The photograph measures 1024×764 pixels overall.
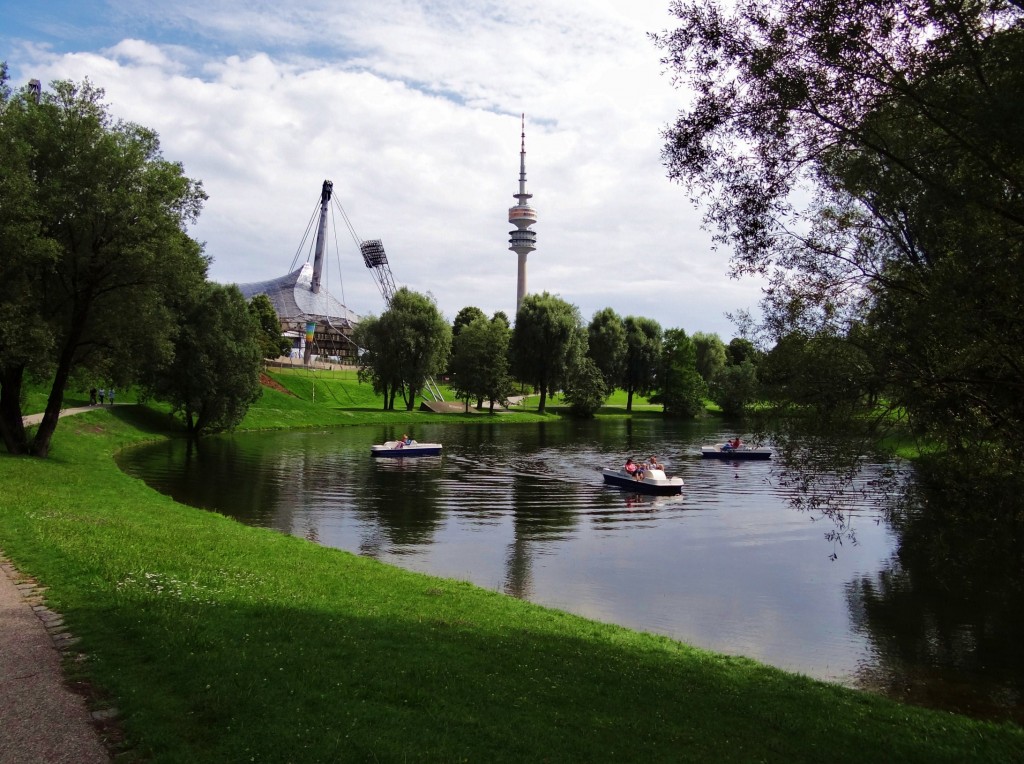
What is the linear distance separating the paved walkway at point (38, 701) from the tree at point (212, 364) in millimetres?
40918

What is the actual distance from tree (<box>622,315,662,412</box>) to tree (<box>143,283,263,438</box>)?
5819 centimetres

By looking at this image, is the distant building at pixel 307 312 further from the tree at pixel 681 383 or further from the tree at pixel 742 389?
the tree at pixel 742 389

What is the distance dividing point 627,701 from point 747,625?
29.0ft

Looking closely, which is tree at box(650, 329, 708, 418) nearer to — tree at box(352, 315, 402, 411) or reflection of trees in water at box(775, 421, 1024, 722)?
tree at box(352, 315, 402, 411)

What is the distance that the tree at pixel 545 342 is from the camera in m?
88.6

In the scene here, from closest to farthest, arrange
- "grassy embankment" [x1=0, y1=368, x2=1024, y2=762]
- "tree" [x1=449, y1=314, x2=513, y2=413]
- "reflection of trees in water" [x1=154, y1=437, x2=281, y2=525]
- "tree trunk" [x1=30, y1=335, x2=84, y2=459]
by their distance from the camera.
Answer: "grassy embankment" [x1=0, y1=368, x2=1024, y2=762] < "tree trunk" [x1=30, y1=335, x2=84, y2=459] < "reflection of trees in water" [x1=154, y1=437, x2=281, y2=525] < "tree" [x1=449, y1=314, x2=513, y2=413]

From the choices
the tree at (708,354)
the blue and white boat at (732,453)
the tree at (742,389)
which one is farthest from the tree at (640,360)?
the tree at (742,389)

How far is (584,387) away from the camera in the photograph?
291 feet

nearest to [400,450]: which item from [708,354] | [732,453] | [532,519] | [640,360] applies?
[532,519]

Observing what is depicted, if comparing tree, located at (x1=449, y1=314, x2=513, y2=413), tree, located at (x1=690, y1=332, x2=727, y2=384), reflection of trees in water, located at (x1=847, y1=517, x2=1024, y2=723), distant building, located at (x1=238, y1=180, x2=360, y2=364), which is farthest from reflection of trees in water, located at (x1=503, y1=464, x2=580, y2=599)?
distant building, located at (x1=238, y1=180, x2=360, y2=364)

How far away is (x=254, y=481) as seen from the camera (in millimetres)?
34594

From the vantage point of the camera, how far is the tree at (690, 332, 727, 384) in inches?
4316

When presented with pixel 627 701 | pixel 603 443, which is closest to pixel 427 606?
pixel 627 701

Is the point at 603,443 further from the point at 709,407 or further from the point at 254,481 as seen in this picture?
the point at 709,407
